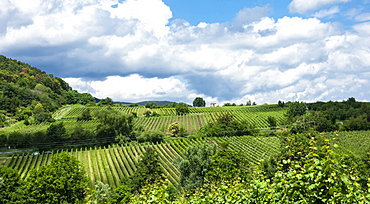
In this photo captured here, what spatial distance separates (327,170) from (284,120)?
121329mm

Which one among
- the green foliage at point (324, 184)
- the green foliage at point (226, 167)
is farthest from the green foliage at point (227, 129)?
the green foliage at point (324, 184)

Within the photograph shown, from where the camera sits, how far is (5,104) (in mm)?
140250

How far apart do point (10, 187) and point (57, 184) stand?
14.6 meters

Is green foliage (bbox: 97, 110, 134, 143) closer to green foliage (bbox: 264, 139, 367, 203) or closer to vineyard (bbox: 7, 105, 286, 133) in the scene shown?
vineyard (bbox: 7, 105, 286, 133)

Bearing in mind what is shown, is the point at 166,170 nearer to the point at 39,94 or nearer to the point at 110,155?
the point at 110,155

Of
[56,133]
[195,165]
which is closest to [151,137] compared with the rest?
[56,133]

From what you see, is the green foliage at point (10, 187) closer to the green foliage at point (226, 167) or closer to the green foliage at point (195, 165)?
the green foliage at point (195, 165)

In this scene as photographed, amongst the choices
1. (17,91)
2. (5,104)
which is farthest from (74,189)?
(17,91)

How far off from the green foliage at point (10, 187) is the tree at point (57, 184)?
20.8 ft

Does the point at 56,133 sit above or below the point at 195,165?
above

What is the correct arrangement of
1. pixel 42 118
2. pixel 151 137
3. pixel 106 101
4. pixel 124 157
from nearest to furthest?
pixel 124 157
pixel 151 137
pixel 42 118
pixel 106 101

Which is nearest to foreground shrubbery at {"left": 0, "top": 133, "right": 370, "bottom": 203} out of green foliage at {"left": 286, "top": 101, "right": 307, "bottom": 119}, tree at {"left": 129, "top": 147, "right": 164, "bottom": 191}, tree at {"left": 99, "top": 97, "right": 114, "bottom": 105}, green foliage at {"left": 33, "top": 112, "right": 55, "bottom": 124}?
tree at {"left": 129, "top": 147, "right": 164, "bottom": 191}

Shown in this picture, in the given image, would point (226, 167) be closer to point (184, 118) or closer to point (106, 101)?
point (184, 118)

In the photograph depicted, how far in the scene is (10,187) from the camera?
150 feet
